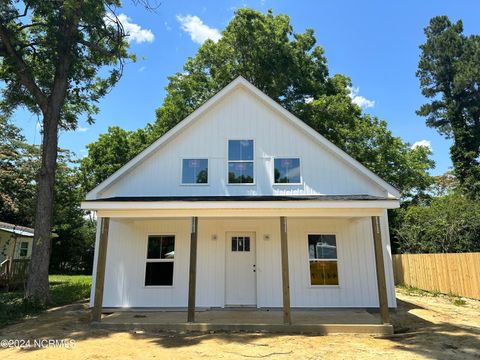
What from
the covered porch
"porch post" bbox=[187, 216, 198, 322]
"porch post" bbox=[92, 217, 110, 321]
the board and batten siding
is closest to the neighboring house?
the board and batten siding

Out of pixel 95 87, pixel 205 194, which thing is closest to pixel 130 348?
pixel 205 194

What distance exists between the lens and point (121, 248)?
35.6ft

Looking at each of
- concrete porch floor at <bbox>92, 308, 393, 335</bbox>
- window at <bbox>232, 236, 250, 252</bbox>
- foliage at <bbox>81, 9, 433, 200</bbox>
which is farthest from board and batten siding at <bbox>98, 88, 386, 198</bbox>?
foliage at <bbox>81, 9, 433, 200</bbox>

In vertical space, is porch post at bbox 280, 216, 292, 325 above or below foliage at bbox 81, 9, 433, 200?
below

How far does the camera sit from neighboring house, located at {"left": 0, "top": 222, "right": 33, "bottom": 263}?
1747 cm

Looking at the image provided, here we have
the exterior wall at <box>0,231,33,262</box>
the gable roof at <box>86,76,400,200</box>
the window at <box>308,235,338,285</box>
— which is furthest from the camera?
the exterior wall at <box>0,231,33,262</box>

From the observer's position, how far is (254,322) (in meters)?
8.31

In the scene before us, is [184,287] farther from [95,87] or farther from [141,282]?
[95,87]

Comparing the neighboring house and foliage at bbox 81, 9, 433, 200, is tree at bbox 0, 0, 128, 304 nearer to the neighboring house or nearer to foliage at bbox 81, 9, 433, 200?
the neighboring house

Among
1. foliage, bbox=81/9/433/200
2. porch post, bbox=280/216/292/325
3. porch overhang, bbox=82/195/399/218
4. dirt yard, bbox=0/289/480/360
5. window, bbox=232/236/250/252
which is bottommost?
dirt yard, bbox=0/289/480/360

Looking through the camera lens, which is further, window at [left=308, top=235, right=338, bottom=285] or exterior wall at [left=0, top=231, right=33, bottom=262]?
exterior wall at [left=0, top=231, right=33, bottom=262]

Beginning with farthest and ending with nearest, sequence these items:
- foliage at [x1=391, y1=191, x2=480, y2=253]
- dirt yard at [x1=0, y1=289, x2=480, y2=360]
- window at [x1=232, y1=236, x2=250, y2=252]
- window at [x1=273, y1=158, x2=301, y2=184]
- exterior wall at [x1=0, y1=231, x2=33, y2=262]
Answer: exterior wall at [x1=0, y1=231, x2=33, y2=262] < foliage at [x1=391, y1=191, x2=480, y2=253] < window at [x1=273, y1=158, x2=301, y2=184] < window at [x1=232, y1=236, x2=250, y2=252] < dirt yard at [x1=0, y1=289, x2=480, y2=360]

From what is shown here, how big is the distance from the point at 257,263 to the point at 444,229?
35.9 ft

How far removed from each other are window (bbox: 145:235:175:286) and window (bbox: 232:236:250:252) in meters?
1.94
